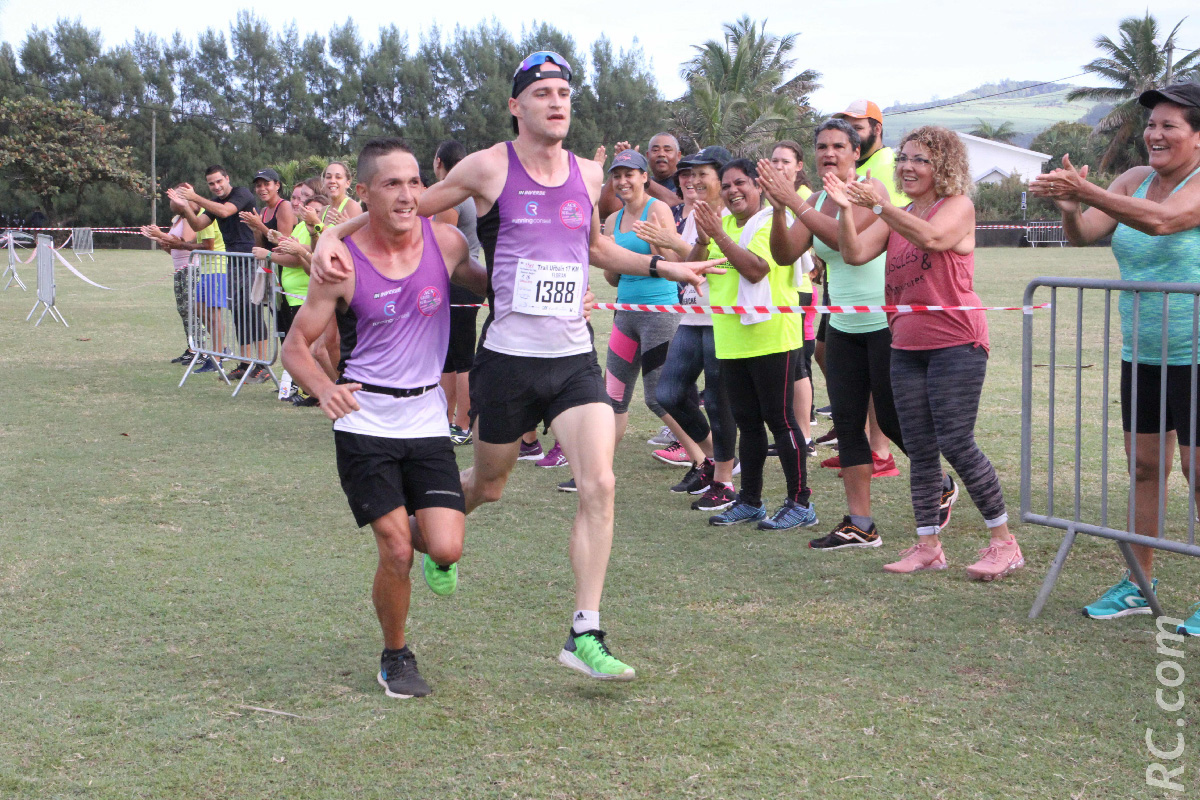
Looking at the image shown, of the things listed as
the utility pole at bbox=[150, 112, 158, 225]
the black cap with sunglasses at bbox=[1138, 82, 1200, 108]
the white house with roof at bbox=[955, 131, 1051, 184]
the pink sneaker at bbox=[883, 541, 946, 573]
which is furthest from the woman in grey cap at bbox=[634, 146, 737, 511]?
the white house with roof at bbox=[955, 131, 1051, 184]

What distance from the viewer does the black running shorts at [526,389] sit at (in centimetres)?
430

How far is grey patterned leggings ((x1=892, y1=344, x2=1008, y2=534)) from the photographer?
5.23 meters

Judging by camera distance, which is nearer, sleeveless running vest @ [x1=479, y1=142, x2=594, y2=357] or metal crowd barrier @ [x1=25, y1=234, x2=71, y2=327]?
sleeveless running vest @ [x1=479, y1=142, x2=594, y2=357]

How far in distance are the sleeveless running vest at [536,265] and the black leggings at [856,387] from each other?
2.17 m

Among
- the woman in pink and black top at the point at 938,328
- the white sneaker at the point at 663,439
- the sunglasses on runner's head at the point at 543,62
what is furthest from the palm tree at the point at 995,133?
the sunglasses on runner's head at the point at 543,62

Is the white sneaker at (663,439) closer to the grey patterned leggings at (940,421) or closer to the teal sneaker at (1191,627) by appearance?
the grey patterned leggings at (940,421)

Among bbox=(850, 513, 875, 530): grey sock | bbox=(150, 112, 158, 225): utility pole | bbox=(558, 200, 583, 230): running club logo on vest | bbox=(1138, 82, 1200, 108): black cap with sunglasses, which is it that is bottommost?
bbox=(850, 513, 875, 530): grey sock

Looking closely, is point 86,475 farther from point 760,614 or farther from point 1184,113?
point 1184,113

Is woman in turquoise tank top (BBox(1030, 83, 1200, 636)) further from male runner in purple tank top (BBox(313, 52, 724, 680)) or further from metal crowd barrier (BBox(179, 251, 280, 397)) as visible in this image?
metal crowd barrier (BBox(179, 251, 280, 397))

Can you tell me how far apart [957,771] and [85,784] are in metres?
2.53

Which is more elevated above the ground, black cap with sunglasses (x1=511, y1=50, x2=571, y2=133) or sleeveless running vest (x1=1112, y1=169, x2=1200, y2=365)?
black cap with sunglasses (x1=511, y1=50, x2=571, y2=133)

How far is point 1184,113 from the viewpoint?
450 centimetres

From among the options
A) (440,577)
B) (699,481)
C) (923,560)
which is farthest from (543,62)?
(699,481)

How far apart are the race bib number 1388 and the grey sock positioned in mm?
2434
